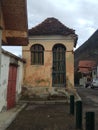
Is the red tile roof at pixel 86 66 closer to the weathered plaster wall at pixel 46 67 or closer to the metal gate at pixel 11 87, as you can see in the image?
the weathered plaster wall at pixel 46 67

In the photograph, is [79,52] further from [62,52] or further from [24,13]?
[24,13]

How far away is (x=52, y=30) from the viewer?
29.8m

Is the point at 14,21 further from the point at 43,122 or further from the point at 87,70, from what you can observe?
the point at 87,70

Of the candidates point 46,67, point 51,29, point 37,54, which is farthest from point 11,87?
point 51,29

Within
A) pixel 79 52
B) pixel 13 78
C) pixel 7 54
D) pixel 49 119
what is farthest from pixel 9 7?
pixel 79 52

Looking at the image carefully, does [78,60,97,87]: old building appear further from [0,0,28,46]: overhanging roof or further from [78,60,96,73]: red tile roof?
[0,0,28,46]: overhanging roof

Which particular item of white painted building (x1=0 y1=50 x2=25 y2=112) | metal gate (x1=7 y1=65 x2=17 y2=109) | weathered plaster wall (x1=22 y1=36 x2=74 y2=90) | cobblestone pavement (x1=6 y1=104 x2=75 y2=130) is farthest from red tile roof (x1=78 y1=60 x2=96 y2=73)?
cobblestone pavement (x1=6 y1=104 x2=75 y2=130)

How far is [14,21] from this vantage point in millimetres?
11852

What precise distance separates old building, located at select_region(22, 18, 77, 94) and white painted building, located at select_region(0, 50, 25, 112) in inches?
90.3

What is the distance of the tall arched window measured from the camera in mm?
29609

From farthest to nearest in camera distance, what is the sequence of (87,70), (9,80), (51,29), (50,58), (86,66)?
(86,66) → (87,70) → (51,29) → (50,58) → (9,80)

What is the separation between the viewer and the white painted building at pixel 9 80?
20359 mm

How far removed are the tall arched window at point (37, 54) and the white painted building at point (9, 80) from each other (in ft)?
8.41

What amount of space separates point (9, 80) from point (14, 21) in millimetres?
10948
